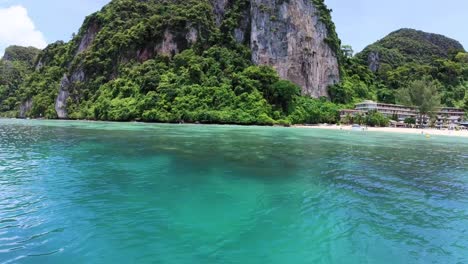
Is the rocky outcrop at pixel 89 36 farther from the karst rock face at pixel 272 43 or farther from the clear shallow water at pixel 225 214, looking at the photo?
the clear shallow water at pixel 225 214

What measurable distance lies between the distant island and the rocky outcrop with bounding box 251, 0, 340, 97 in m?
0.31

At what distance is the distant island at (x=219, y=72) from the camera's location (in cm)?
8212

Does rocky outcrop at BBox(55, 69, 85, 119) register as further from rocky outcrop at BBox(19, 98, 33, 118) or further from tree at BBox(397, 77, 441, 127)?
tree at BBox(397, 77, 441, 127)

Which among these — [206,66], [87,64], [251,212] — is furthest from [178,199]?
[87,64]

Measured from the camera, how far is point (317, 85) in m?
96.8

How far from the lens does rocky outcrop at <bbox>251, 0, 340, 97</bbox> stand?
309ft

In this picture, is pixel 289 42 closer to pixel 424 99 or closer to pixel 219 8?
pixel 219 8

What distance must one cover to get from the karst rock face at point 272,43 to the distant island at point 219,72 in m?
0.31

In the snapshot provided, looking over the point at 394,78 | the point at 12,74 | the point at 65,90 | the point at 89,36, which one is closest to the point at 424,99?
the point at 394,78

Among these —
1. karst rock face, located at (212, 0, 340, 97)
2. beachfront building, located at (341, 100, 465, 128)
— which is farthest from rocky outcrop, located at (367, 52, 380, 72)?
karst rock face, located at (212, 0, 340, 97)

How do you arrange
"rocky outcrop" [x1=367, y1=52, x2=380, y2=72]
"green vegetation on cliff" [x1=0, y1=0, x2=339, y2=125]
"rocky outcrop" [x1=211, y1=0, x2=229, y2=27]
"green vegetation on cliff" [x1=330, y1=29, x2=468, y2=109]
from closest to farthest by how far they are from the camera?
1. "green vegetation on cliff" [x1=0, y1=0, x2=339, y2=125]
2. "green vegetation on cliff" [x1=330, y1=29, x2=468, y2=109]
3. "rocky outcrop" [x1=211, y1=0, x2=229, y2=27]
4. "rocky outcrop" [x1=367, y1=52, x2=380, y2=72]

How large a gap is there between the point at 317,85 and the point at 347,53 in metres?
37.2

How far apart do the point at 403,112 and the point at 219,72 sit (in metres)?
58.7

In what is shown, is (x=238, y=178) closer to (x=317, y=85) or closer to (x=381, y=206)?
(x=381, y=206)
